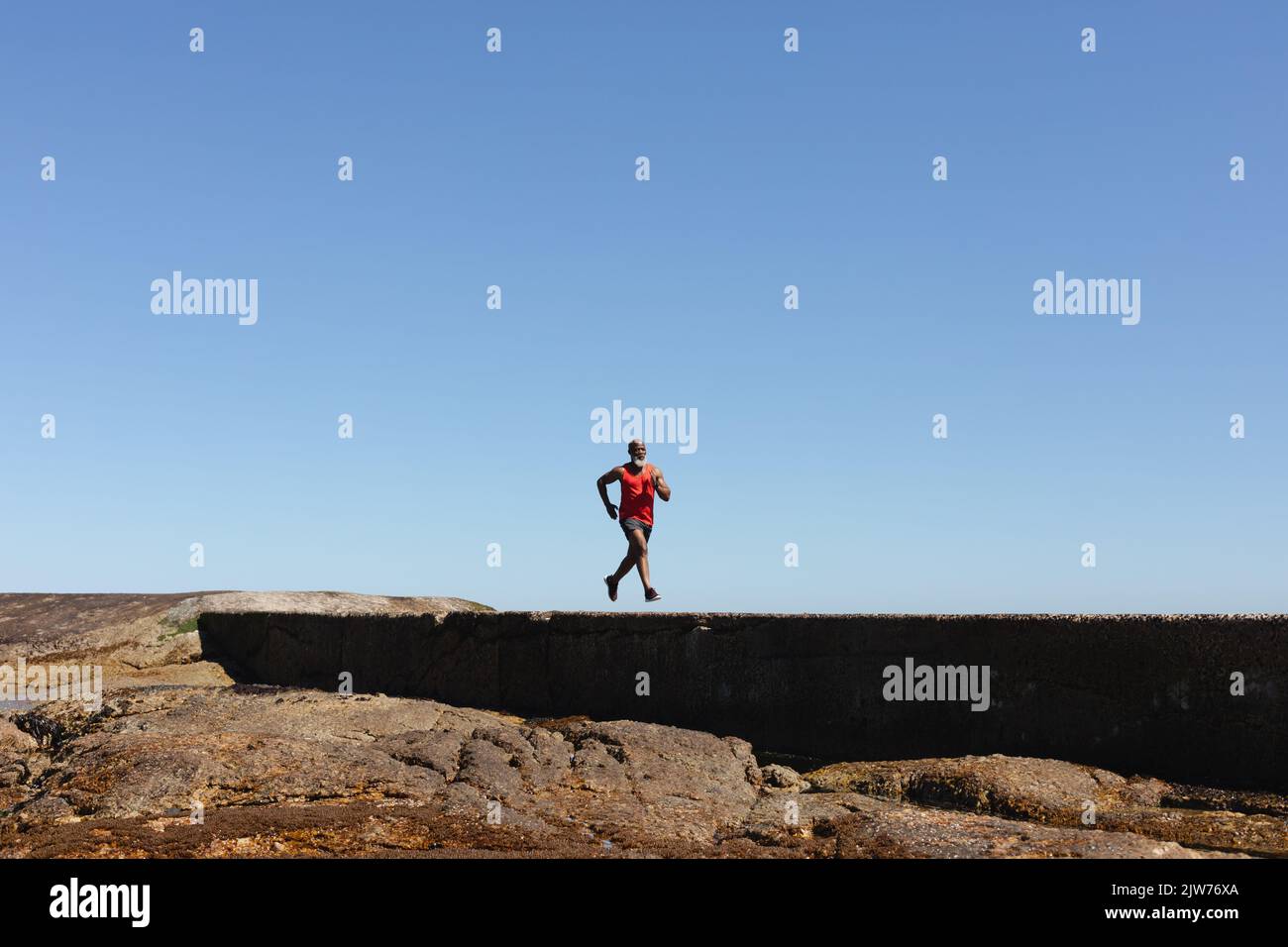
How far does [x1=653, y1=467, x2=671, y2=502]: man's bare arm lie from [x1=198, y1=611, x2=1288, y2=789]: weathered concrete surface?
1862 mm

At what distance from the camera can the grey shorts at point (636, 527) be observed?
890 cm

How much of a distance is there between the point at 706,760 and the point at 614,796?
786 mm

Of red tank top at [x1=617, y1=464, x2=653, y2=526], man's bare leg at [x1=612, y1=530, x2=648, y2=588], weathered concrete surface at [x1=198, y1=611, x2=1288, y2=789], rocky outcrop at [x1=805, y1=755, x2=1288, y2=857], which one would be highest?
red tank top at [x1=617, y1=464, x2=653, y2=526]

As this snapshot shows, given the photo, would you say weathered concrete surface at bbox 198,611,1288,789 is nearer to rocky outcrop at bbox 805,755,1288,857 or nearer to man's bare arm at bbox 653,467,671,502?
rocky outcrop at bbox 805,755,1288,857

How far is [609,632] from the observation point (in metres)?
7.28

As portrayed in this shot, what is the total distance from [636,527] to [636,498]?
0.23m

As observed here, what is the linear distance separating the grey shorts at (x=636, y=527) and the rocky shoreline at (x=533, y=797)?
7.39 feet

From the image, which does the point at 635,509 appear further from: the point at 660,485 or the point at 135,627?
the point at 135,627

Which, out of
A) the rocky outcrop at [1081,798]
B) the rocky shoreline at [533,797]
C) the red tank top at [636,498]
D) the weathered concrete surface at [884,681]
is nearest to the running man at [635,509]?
the red tank top at [636,498]

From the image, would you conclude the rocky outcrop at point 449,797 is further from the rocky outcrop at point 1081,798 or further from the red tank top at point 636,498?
the red tank top at point 636,498

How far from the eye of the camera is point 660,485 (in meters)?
9.16

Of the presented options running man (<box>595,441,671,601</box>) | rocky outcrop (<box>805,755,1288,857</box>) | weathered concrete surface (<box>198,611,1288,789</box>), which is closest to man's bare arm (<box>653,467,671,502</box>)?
running man (<box>595,441,671,601</box>)

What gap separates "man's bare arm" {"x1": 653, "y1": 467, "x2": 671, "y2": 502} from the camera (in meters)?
9.15

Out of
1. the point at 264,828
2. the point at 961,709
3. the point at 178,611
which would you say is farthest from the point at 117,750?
the point at 178,611
